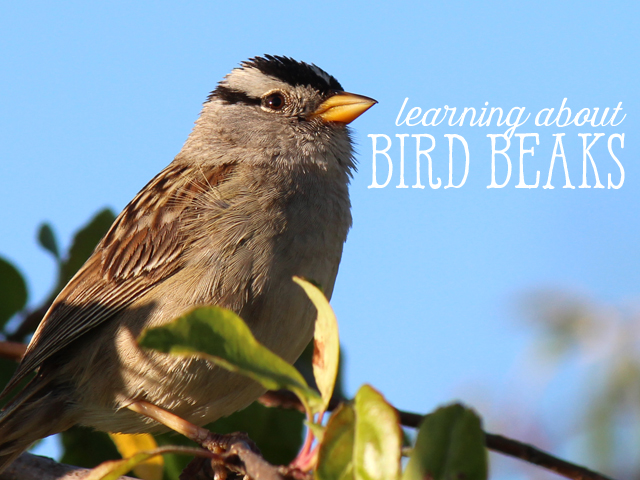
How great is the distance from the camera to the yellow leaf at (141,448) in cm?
248

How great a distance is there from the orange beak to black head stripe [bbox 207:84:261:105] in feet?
1.27

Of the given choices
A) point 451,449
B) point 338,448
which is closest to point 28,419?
point 338,448

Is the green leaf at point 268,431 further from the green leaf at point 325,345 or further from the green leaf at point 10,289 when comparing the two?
the green leaf at point 325,345

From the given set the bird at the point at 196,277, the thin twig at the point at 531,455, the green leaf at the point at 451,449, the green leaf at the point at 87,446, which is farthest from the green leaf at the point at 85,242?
the green leaf at the point at 451,449

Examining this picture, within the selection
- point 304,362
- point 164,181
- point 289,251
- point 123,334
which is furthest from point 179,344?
point 164,181

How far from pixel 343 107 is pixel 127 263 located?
1.14 metres

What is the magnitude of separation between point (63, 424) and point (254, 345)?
205 cm

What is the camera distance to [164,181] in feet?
11.3

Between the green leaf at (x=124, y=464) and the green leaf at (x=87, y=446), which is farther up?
the green leaf at (x=124, y=464)

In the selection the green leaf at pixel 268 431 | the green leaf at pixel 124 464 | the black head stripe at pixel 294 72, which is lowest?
the green leaf at pixel 268 431

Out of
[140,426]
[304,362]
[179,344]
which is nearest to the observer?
[179,344]

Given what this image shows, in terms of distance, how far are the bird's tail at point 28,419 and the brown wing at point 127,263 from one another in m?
0.11

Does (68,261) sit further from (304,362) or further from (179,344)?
(179,344)

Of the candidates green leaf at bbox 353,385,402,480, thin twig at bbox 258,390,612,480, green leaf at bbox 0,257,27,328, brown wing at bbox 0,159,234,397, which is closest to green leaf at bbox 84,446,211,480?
green leaf at bbox 353,385,402,480
